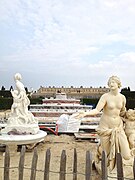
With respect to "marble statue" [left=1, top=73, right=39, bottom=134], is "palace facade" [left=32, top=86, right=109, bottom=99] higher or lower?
higher

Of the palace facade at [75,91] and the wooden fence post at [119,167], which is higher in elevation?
the palace facade at [75,91]

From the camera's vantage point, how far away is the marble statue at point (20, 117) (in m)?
7.52

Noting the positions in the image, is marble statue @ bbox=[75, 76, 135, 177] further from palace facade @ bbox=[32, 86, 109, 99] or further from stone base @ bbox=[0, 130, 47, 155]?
palace facade @ bbox=[32, 86, 109, 99]

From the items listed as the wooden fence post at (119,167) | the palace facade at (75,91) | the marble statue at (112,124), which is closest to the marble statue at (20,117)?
the marble statue at (112,124)

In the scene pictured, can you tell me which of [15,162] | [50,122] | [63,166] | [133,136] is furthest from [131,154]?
[50,122]

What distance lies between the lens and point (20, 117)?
781cm

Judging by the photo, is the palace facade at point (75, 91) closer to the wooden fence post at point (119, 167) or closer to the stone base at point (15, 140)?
the stone base at point (15, 140)

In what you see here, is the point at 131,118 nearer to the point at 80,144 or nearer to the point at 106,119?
the point at 106,119

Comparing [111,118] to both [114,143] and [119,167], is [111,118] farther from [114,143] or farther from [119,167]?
[119,167]

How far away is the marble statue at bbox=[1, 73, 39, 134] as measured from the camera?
7523mm

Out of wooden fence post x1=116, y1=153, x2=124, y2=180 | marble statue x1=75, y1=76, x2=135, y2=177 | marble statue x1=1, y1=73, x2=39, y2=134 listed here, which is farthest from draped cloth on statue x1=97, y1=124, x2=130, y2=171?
marble statue x1=1, y1=73, x2=39, y2=134

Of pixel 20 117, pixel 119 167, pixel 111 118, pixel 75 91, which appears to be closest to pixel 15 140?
pixel 20 117

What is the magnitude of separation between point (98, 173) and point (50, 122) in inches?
351

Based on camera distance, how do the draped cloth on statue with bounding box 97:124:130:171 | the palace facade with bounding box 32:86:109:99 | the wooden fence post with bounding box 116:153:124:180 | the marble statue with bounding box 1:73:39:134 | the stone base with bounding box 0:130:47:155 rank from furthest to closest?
1. the palace facade with bounding box 32:86:109:99
2. the marble statue with bounding box 1:73:39:134
3. the stone base with bounding box 0:130:47:155
4. the draped cloth on statue with bounding box 97:124:130:171
5. the wooden fence post with bounding box 116:153:124:180
